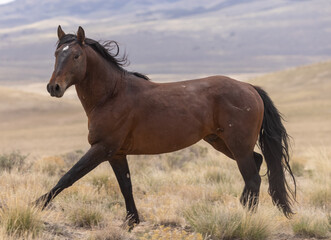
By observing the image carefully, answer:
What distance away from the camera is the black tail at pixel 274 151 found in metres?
7.90

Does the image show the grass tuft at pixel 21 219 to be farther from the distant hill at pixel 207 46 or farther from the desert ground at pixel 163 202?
the distant hill at pixel 207 46

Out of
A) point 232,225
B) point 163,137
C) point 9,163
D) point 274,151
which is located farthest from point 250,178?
point 9,163

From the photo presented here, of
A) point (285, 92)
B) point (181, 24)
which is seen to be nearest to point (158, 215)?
point (285, 92)

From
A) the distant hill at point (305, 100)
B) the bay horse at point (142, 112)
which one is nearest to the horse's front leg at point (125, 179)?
the bay horse at point (142, 112)

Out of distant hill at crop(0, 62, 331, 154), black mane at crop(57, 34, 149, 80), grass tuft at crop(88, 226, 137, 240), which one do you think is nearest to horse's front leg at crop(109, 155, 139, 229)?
grass tuft at crop(88, 226, 137, 240)

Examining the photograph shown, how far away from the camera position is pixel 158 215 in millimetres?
7824

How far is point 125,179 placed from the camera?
24.2 ft

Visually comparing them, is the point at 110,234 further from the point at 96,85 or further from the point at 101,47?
the point at 101,47

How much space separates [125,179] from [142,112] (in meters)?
0.85

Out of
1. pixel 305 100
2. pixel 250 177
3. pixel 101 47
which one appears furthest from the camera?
pixel 305 100

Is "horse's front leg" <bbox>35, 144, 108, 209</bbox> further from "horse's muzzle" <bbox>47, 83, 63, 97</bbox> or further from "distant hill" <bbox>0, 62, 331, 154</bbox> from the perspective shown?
"distant hill" <bbox>0, 62, 331, 154</bbox>

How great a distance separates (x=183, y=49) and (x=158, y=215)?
144 metres

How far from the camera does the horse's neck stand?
7074 millimetres

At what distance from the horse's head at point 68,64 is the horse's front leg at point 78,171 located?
71cm
